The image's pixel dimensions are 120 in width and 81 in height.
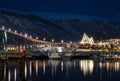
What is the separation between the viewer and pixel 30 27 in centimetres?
17925

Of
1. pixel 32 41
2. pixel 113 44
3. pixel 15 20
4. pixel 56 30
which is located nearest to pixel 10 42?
pixel 32 41

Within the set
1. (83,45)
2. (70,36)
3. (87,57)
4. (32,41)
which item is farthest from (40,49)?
(70,36)

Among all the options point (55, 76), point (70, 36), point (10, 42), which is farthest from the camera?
point (70, 36)

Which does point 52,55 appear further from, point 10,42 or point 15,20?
point 15,20

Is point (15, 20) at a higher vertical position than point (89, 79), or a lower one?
higher

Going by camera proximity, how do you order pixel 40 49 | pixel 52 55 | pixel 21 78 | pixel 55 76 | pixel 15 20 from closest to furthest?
pixel 21 78
pixel 55 76
pixel 52 55
pixel 40 49
pixel 15 20

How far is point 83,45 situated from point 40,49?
70.8ft

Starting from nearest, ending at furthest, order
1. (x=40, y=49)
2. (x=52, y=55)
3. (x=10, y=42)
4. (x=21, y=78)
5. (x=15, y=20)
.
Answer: (x=21, y=78)
(x=52, y=55)
(x=40, y=49)
(x=10, y=42)
(x=15, y=20)

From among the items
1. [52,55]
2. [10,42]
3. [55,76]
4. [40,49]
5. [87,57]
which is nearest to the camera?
[55,76]

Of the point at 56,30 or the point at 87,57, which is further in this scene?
the point at 56,30

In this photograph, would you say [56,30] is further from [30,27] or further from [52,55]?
[52,55]

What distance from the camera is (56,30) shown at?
19638cm

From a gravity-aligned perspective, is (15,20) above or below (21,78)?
above

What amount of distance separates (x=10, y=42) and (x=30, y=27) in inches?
2114
